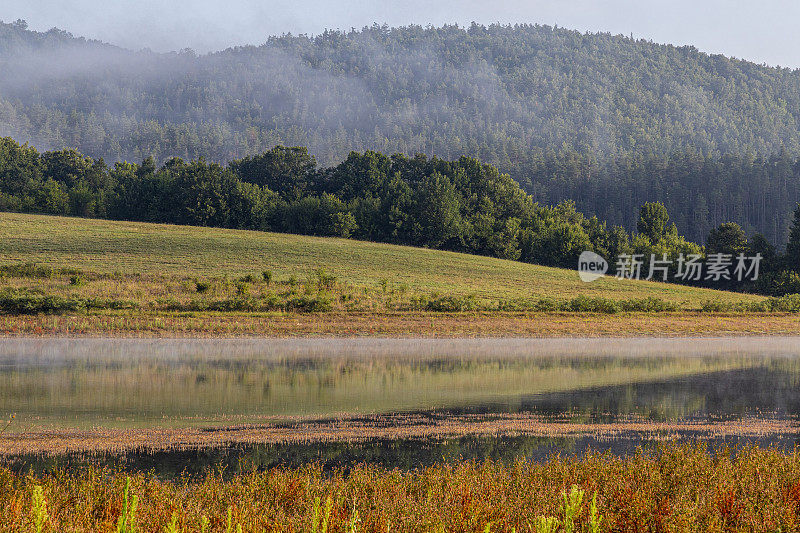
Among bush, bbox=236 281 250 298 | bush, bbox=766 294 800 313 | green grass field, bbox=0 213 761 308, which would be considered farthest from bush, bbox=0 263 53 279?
bush, bbox=766 294 800 313

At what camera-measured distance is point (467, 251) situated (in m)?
97.5

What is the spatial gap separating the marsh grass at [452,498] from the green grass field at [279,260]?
41579 millimetres

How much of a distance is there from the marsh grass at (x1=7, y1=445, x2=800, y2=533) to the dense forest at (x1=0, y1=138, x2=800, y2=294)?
3369 inches

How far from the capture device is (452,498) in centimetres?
784

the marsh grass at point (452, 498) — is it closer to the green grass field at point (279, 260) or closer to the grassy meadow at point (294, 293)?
the grassy meadow at point (294, 293)

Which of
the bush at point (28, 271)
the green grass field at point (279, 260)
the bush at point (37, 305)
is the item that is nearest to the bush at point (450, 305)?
the green grass field at point (279, 260)

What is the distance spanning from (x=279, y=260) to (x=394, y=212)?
35.1 meters

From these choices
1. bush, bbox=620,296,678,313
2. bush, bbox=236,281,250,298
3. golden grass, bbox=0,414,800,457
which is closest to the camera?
golden grass, bbox=0,414,800,457

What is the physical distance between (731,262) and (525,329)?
237 ft

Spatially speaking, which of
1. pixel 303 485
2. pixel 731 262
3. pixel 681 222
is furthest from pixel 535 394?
pixel 681 222

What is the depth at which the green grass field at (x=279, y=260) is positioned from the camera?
181 feet

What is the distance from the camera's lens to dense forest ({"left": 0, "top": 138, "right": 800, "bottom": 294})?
315ft

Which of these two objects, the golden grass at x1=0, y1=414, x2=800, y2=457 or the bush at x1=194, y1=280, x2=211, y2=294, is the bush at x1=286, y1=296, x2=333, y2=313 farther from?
the golden grass at x1=0, y1=414, x2=800, y2=457

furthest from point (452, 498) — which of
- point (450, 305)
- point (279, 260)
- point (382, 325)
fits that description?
point (279, 260)
